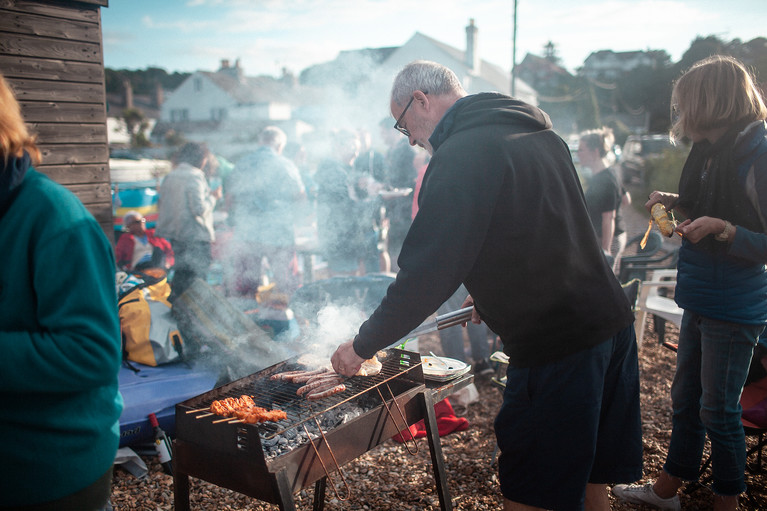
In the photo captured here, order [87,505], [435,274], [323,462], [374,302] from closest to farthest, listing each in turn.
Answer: [87,505], [435,274], [323,462], [374,302]

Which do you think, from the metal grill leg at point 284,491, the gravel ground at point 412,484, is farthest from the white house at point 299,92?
the metal grill leg at point 284,491

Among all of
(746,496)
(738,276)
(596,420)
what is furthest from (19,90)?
(746,496)

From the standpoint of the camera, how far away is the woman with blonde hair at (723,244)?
102 inches

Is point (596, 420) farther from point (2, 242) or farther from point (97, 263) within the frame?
point (2, 242)

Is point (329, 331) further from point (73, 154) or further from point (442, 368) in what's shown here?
point (73, 154)

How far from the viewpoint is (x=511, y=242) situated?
1.94 m

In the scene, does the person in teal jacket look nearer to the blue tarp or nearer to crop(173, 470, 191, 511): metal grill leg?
crop(173, 470, 191, 511): metal grill leg

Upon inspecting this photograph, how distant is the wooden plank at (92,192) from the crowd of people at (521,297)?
12.3 feet

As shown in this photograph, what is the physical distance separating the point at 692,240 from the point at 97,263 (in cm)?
262

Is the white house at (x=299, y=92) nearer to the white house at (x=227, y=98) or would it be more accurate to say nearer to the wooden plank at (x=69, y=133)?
the white house at (x=227, y=98)

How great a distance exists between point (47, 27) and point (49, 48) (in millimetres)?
171

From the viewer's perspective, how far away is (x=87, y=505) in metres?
1.55

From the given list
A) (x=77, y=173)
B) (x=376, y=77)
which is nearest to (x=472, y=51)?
(x=376, y=77)

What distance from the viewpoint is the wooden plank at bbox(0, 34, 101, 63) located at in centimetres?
441
